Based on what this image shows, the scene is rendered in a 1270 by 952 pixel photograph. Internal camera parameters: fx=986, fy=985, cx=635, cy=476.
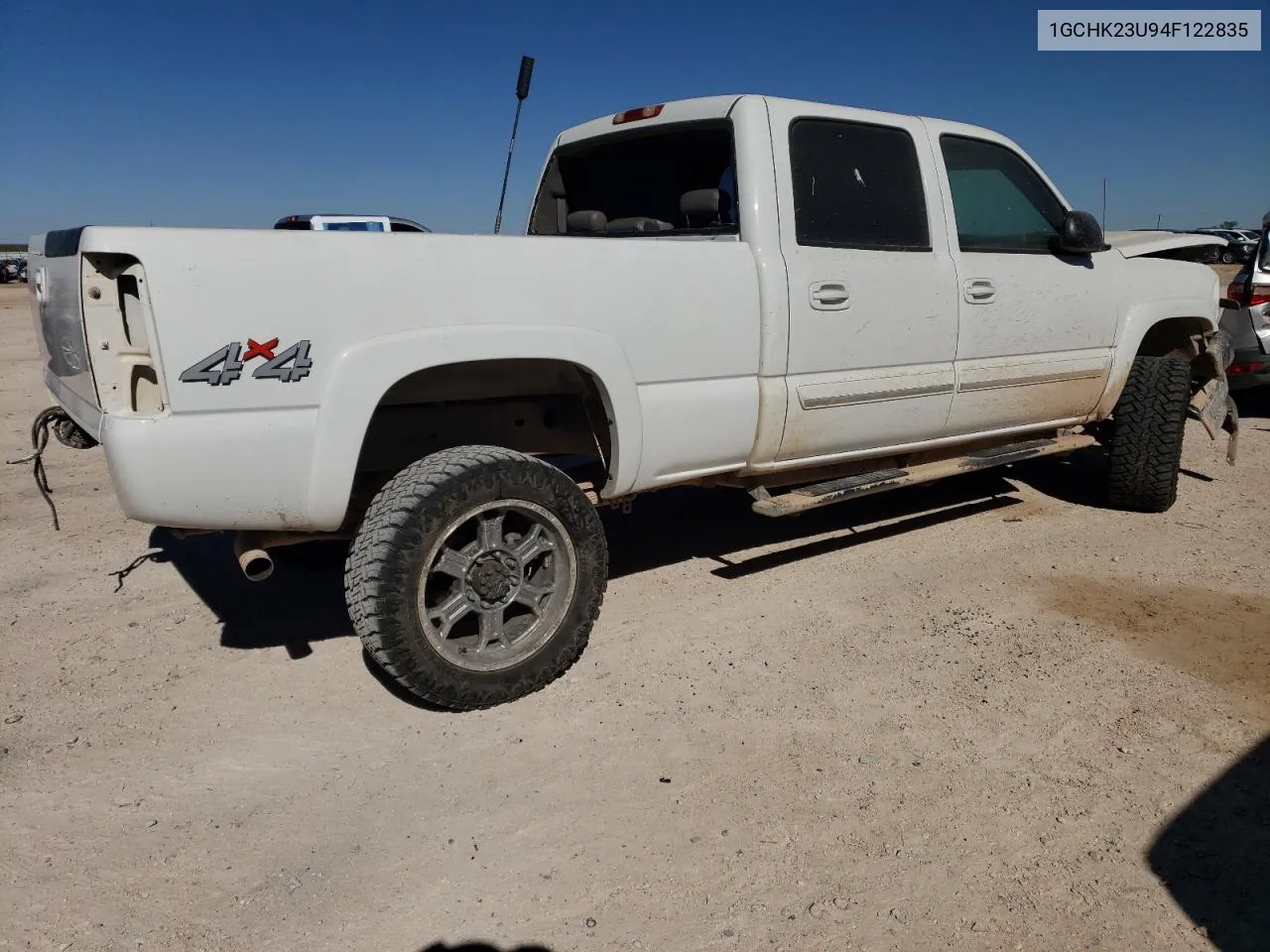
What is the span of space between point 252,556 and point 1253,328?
25.3 feet

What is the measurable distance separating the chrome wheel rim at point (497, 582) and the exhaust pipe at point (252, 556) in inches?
20.9

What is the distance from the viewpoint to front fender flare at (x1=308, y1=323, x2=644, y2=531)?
9.83ft

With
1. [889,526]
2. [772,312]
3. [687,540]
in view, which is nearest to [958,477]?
[889,526]

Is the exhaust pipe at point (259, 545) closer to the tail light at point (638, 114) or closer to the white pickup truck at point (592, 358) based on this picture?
the white pickup truck at point (592, 358)

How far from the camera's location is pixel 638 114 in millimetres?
4523

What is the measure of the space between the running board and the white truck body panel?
12 cm

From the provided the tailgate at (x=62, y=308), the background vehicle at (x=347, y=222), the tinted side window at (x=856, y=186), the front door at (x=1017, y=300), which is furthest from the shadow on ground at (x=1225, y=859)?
the background vehicle at (x=347, y=222)

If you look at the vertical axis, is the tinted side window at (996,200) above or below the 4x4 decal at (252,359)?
above

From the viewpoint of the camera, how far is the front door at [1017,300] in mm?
4582

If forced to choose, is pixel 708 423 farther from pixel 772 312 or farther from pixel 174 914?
pixel 174 914

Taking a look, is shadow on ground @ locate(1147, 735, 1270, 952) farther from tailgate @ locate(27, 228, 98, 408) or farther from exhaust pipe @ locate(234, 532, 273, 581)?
tailgate @ locate(27, 228, 98, 408)

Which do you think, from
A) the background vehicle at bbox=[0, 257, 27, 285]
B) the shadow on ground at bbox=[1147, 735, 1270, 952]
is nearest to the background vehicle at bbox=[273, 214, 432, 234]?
the shadow on ground at bbox=[1147, 735, 1270, 952]

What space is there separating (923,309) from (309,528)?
274 centimetres

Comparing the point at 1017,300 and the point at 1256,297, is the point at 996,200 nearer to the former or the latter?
the point at 1017,300
